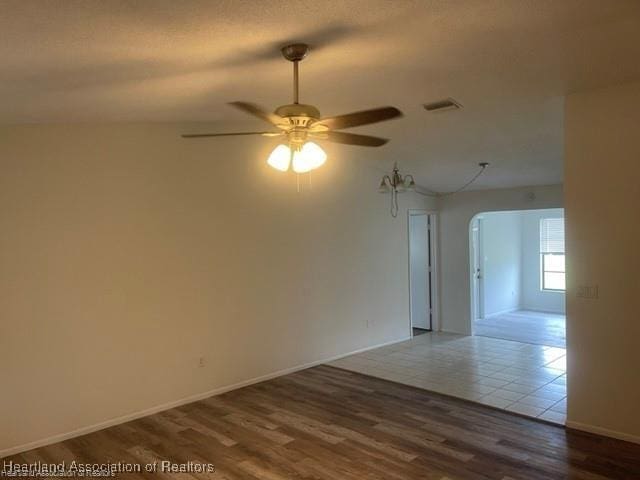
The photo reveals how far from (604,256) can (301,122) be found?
A: 262cm

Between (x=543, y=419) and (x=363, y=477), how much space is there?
1800mm

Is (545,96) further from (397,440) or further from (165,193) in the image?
(165,193)

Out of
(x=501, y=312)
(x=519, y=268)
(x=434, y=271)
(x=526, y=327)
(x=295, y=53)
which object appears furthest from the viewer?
(x=519, y=268)

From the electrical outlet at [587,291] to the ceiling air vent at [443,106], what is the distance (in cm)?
176

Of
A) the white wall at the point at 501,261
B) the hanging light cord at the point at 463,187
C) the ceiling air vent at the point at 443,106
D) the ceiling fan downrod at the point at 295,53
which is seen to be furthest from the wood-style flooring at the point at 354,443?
the white wall at the point at 501,261

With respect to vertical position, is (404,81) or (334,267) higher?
(404,81)

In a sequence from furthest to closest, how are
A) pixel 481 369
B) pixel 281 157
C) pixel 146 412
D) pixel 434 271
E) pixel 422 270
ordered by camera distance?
pixel 422 270 → pixel 434 271 → pixel 481 369 → pixel 146 412 → pixel 281 157

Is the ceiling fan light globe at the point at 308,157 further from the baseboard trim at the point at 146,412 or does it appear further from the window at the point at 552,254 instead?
the window at the point at 552,254

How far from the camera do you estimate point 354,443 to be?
11.7 feet

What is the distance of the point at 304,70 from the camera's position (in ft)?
9.80

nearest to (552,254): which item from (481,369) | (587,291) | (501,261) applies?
(501,261)

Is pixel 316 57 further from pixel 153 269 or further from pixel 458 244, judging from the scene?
pixel 458 244

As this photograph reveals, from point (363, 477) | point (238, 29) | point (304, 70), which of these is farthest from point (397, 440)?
point (238, 29)

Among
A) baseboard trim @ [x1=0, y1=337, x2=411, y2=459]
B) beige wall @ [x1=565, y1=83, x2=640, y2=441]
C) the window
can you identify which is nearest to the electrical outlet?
beige wall @ [x1=565, y1=83, x2=640, y2=441]
